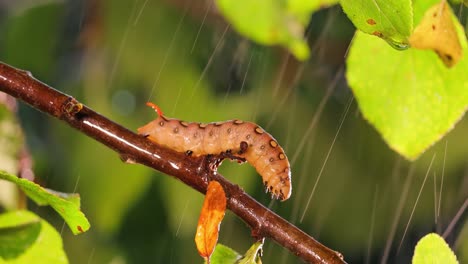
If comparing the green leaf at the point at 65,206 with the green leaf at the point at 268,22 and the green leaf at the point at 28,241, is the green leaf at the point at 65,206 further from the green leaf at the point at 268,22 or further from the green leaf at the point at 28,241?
the green leaf at the point at 268,22

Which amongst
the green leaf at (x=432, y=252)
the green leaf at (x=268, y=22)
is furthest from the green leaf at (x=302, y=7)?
the green leaf at (x=432, y=252)

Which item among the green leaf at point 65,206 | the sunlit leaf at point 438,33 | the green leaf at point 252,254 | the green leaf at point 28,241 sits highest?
the sunlit leaf at point 438,33

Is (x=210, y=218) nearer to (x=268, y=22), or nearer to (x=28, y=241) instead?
(x=28, y=241)

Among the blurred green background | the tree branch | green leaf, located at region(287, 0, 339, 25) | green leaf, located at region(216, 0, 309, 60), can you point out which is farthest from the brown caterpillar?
the blurred green background

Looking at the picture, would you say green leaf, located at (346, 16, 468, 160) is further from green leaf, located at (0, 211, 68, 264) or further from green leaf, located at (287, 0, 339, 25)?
green leaf, located at (0, 211, 68, 264)

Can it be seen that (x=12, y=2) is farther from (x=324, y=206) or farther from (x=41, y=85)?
(x=41, y=85)
